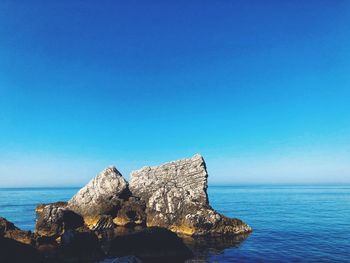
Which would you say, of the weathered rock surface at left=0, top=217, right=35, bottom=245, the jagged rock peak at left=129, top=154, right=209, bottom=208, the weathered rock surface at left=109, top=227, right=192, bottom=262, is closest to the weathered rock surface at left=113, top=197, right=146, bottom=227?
the jagged rock peak at left=129, top=154, right=209, bottom=208

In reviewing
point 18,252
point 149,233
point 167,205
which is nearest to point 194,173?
point 167,205

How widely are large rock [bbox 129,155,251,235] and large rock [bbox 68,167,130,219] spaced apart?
186 inches

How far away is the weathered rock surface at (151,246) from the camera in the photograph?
82.0ft

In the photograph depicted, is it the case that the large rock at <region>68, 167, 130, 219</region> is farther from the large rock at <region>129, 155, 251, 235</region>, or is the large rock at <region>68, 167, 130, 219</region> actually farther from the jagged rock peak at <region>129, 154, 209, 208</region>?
the large rock at <region>129, 155, 251, 235</region>

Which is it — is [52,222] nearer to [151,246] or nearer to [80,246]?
[80,246]

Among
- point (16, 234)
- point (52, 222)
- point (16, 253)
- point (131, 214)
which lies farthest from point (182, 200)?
point (16, 253)

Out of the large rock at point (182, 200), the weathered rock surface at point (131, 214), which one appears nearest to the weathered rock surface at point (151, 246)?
the large rock at point (182, 200)

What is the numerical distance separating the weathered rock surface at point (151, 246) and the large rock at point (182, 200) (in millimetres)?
9275

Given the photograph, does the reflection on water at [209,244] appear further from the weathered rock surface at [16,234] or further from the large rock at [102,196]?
the weathered rock surface at [16,234]

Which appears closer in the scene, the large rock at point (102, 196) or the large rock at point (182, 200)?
the large rock at point (182, 200)

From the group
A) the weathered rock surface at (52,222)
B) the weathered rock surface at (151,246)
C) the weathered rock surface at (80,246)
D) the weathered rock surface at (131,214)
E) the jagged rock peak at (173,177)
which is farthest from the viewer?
the jagged rock peak at (173,177)

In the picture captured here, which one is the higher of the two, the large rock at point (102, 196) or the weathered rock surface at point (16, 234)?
the large rock at point (102, 196)

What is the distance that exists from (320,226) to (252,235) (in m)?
13.3

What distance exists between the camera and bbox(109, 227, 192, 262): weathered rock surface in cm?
2500
